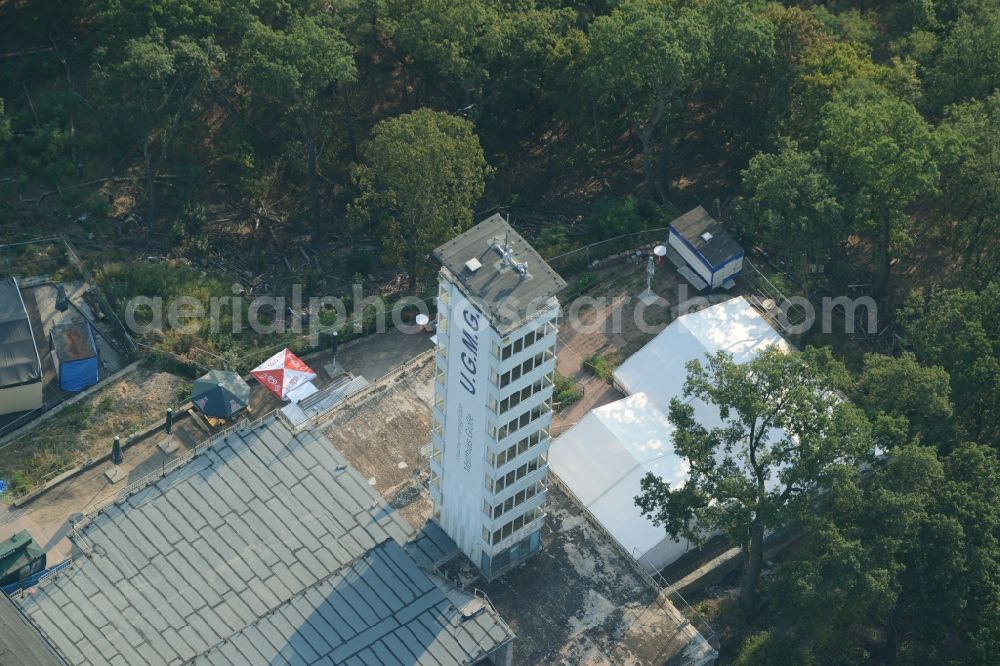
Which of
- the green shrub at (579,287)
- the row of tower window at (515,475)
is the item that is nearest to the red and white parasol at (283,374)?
the green shrub at (579,287)

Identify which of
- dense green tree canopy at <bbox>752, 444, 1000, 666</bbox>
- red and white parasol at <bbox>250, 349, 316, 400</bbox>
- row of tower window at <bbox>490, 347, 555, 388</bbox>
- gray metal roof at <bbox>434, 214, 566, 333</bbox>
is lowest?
dense green tree canopy at <bbox>752, 444, 1000, 666</bbox>

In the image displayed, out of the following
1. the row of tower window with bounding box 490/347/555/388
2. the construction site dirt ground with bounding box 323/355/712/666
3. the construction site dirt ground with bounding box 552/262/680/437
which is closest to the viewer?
the row of tower window with bounding box 490/347/555/388

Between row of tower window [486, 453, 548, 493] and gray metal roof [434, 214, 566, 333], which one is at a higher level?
gray metal roof [434, 214, 566, 333]

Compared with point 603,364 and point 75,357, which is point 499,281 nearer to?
point 603,364

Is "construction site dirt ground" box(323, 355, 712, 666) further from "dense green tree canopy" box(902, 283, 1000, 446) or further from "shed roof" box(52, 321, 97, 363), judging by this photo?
"dense green tree canopy" box(902, 283, 1000, 446)

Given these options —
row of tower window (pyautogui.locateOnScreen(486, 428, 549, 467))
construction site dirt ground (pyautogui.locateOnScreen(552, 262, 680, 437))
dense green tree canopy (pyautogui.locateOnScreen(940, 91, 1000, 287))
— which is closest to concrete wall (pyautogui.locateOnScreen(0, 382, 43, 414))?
construction site dirt ground (pyautogui.locateOnScreen(552, 262, 680, 437))

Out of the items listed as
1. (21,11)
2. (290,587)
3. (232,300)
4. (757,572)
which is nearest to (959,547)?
(757,572)

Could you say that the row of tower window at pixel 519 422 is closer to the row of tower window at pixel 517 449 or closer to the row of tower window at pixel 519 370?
the row of tower window at pixel 517 449
